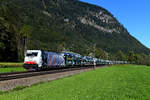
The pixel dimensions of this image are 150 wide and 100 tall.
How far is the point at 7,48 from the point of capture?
2436 inches

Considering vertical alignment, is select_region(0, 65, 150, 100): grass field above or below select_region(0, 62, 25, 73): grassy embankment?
below

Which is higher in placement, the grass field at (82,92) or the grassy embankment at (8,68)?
the grassy embankment at (8,68)

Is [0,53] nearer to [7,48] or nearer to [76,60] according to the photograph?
[7,48]

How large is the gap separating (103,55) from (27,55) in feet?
455

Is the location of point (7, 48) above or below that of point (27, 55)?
above

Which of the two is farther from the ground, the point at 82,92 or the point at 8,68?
the point at 8,68

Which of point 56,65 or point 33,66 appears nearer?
point 33,66

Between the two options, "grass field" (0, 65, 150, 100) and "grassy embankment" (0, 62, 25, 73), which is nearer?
"grass field" (0, 65, 150, 100)

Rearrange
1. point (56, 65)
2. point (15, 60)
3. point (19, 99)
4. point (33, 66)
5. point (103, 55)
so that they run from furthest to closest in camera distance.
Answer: point (103, 55), point (15, 60), point (56, 65), point (33, 66), point (19, 99)

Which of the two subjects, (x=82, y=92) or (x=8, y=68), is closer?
(x=82, y=92)

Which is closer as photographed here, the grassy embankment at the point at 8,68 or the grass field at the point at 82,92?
the grass field at the point at 82,92

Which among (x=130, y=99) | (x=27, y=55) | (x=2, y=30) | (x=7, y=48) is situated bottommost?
(x=130, y=99)

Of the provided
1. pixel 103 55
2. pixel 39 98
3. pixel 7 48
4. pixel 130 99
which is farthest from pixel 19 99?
pixel 103 55

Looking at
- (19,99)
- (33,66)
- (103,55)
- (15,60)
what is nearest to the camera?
(19,99)
